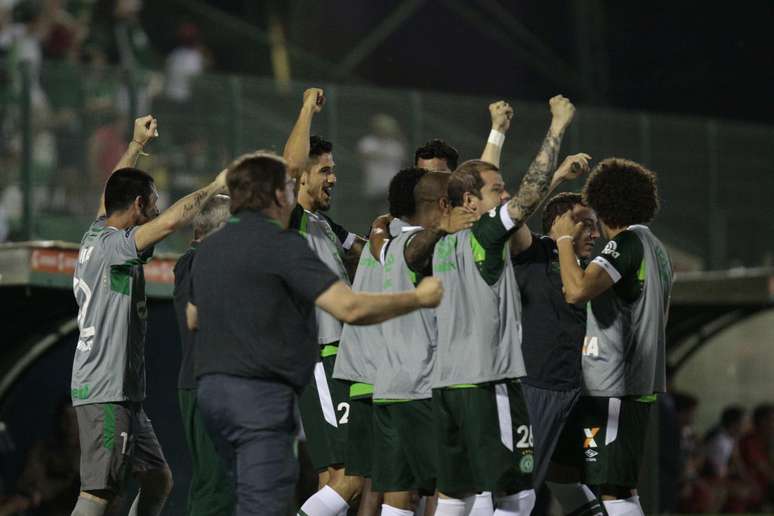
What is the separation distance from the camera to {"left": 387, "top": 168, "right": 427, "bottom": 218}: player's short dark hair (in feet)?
27.3

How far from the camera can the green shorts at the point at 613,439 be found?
8.35 meters

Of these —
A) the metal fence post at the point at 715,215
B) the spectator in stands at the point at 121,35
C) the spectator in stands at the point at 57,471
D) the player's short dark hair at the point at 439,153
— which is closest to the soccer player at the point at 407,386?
the player's short dark hair at the point at 439,153

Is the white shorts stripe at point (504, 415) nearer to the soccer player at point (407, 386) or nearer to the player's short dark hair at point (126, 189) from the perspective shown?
the soccer player at point (407, 386)

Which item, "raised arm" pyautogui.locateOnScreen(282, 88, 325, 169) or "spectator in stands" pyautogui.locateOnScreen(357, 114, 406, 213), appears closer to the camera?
"raised arm" pyautogui.locateOnScreen(282, 88, 325, 169)

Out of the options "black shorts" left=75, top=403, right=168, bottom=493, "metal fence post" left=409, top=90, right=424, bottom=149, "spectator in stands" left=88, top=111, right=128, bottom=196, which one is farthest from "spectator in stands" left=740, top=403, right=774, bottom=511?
"black shorts" left=75, top=403, right=168, bottom=493

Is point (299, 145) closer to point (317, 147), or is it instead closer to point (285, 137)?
point (317, 147)

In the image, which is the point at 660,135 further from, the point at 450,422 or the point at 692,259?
the point at 450,422

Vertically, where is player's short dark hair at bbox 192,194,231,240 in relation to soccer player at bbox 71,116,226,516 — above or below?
above

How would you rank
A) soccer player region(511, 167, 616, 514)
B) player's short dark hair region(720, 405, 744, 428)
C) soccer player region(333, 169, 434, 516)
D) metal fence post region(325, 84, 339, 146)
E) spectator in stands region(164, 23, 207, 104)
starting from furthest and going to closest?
spectator in stands region(164, 23, 207, 104), player's short dark hair region(720, 405, 744, 428), metal fence post region(325, 84, 339, 146), soccer player region(511, 167, 616, 514), soccer player region(333, 169, 434, 516)

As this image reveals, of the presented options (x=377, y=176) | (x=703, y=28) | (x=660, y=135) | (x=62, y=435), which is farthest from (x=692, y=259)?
(x=703, y=28)

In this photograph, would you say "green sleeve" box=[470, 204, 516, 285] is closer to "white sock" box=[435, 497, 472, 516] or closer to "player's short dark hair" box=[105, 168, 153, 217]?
"white sock" box=[435, 497, 472, 516]

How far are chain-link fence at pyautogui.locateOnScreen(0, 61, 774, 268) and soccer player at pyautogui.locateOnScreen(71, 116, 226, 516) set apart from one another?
11.3 ft

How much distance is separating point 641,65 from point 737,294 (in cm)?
971

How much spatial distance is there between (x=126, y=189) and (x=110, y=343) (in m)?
0.85
